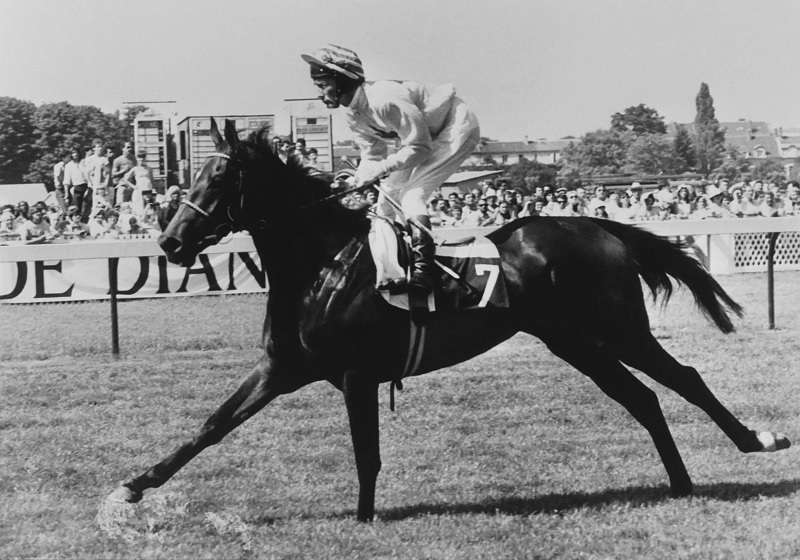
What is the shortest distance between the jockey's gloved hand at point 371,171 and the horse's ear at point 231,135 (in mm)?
682

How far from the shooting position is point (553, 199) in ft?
50.0

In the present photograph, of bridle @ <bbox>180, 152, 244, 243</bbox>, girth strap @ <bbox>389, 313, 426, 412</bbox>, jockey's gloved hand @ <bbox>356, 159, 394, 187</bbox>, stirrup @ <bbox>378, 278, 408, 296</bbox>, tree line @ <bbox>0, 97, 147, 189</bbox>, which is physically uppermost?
tree line @ <bbox>0, 97, 147, 189</bbox>

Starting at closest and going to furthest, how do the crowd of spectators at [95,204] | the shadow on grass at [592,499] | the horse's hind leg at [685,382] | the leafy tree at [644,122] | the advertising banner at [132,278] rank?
the shadow on grass at [592,499]
the horse's hind leg at [685,382]
the advertising banner at [132,278]
the crowd of spectators at [95,204]
the leafy tree at [644,122]

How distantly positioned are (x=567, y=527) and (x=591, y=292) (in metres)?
1.21

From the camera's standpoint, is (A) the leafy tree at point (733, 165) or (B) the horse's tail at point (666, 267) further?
(A) the leafy tree at point (733, 165)

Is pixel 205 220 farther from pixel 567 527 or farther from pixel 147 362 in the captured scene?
pixel 147 362

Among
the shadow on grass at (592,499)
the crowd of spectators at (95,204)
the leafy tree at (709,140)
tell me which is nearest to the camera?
the shadow on grass at (592,499)

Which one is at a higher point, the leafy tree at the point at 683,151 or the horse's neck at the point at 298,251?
the leafy tree at the point at 683,151

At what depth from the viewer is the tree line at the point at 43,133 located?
53.4ft

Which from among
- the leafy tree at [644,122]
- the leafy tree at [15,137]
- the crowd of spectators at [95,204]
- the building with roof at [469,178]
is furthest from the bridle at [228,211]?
the leafy tree at [644,122]

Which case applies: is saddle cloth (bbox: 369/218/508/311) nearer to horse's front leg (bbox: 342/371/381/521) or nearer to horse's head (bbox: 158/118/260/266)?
horse's front leg (bbox: 342/371/381/521)

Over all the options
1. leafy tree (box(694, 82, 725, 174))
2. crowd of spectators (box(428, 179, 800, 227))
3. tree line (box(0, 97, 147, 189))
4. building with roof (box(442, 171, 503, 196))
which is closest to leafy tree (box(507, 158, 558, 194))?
leafy tree (box(694, 82, 725, 174))

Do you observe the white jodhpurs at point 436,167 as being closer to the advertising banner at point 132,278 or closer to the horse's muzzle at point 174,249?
the horse's muzzle at point 174,249

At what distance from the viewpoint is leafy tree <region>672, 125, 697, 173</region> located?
42.1 meters
